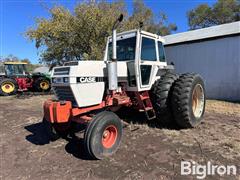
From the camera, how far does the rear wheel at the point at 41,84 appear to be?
15366 millimetres

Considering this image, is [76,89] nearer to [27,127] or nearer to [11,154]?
[11,154]

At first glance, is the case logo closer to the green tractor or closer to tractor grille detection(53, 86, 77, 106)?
tractor grille detection(53, 86, 77, 106)

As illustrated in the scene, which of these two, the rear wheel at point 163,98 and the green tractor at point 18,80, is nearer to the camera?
the rear wheel at point 163,98

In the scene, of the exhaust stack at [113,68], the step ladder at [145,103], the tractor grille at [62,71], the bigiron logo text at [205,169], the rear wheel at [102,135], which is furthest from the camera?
the step ladder at [145,103]

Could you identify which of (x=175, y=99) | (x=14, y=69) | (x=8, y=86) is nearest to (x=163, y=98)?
(x=175, y=99)

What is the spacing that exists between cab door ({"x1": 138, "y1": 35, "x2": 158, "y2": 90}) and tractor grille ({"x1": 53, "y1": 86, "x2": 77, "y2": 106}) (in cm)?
161

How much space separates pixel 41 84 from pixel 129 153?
503 inches

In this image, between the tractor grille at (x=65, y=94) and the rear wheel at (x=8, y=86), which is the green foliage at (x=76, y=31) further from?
the tractor grille at (x=65, y=94)

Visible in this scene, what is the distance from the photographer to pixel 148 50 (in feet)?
18.2

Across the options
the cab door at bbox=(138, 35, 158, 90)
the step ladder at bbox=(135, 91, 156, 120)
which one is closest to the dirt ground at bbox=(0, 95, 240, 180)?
the step ladder at bbox=(135, 91, 156, 120)

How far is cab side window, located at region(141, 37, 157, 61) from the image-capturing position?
5.32 metres

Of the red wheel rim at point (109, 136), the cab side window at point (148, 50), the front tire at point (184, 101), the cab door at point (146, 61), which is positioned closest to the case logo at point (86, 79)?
the red wheel rim at point (109, 136)

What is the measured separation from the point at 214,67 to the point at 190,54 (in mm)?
1612

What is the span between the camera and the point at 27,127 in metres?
6.12
